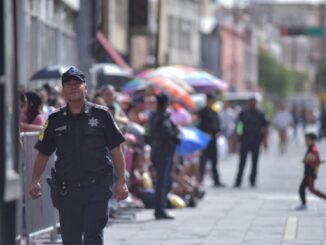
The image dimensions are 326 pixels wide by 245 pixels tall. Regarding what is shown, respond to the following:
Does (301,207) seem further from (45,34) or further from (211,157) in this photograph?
(45,34)

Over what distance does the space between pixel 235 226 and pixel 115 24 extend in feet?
87.4

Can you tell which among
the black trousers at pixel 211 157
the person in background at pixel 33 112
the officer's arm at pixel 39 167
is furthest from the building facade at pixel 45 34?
the officer's arm at pixel 39 167

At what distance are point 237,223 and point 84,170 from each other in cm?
Answer: 702

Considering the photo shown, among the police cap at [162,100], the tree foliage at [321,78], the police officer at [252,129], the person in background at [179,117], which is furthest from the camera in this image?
the tree foliage at [321,78]

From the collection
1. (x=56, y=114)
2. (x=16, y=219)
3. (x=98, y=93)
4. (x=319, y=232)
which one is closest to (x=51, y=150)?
(x=56, y=114)

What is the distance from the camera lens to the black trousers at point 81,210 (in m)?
9.62

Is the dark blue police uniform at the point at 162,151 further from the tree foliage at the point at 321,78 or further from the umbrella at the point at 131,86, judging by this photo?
the tree foliage at the point at 321,78

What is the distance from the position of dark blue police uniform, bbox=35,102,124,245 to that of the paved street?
4.20 m

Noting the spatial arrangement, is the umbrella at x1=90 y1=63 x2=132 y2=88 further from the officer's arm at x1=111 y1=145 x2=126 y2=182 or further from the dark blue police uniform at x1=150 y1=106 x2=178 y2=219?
the officer's arm at x1=111 y1=145 x2=126 y2=182

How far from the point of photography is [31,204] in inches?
497

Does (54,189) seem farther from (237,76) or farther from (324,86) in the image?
(324,86)

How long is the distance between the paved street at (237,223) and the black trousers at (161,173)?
0.76 feet

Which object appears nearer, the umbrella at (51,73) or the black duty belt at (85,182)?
the black duty belt at (85,182)

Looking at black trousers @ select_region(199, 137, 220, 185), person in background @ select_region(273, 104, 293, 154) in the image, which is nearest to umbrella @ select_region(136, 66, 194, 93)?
black trousers @ select_region(199, 137, 220, 185)
